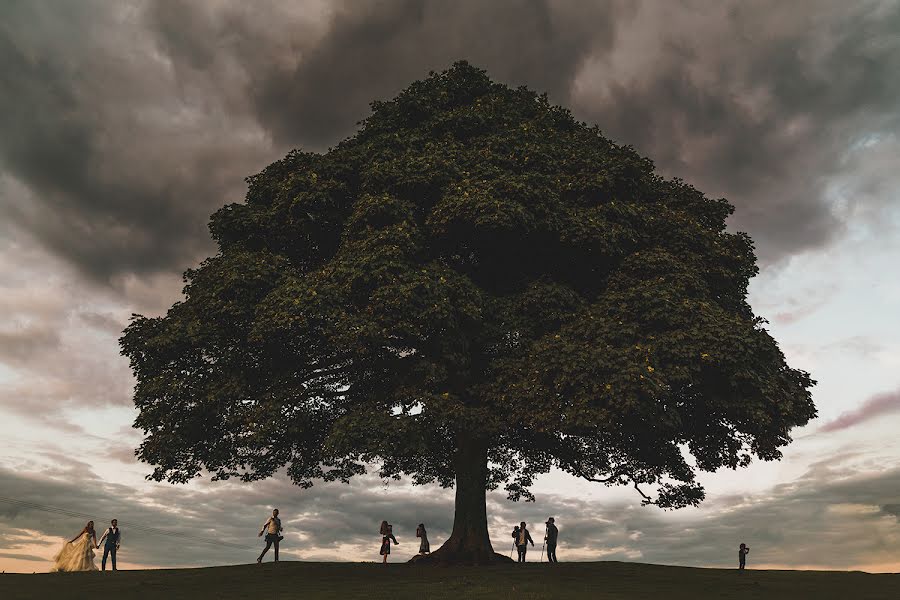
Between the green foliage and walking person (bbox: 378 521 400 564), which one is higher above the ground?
the green foliage

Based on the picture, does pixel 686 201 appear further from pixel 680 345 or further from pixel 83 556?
pixel 83 556

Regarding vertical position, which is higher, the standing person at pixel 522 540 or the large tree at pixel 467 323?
the large tree at pixel 467 323

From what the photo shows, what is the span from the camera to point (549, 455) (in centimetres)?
2895

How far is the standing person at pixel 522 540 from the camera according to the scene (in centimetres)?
2958

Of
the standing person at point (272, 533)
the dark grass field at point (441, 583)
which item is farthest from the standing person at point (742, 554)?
the standing person at point (272, 533)

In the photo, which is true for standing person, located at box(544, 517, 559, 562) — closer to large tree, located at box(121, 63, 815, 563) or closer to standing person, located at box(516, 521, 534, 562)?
standing person, located at box(516, 521, 534, 562)

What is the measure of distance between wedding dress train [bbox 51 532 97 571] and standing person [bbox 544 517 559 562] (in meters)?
18.0

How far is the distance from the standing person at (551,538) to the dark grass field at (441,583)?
3896 mm

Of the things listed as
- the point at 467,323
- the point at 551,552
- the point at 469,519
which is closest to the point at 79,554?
the point at 469,519

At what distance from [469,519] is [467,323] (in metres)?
7.22

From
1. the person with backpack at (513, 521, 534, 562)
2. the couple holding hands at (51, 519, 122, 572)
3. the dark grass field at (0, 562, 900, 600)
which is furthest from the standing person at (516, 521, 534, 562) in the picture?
the couple holding hands at (51, 519, 122, 572)

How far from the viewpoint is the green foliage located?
67.2ft

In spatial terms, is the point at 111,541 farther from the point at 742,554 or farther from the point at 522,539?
the point at 742,554

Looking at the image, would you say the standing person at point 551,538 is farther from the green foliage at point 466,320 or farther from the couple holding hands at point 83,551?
the couple holding hands at point 83,551
